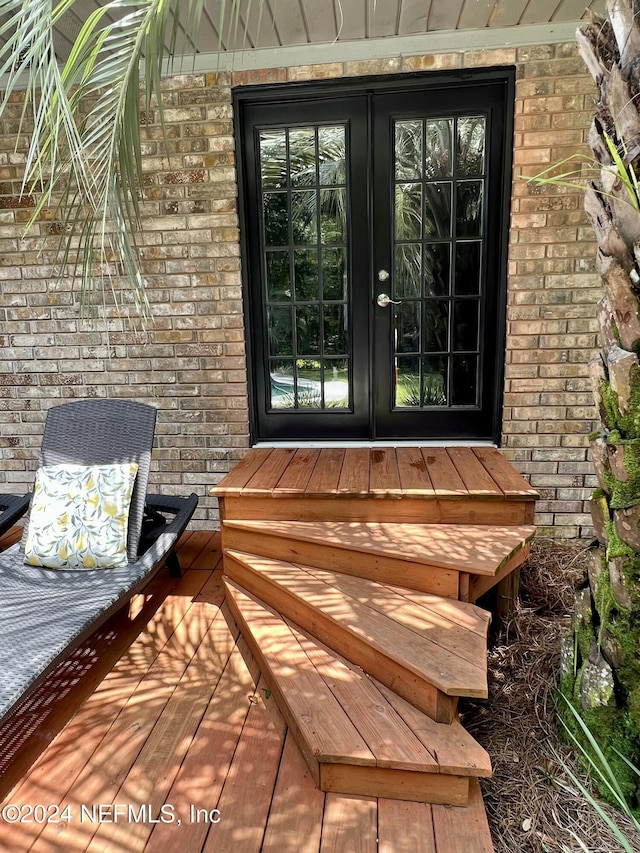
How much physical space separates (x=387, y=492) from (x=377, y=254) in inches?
59.0

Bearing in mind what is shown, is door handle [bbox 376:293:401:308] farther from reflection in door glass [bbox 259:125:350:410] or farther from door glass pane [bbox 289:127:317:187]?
door glass pane [bbox 289:127:317:187]

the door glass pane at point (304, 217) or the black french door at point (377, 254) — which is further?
the door glass pane at point (304, 217)

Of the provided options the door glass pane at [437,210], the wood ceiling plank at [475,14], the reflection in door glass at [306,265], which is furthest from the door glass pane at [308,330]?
the wood ceiling plank at [475,14]

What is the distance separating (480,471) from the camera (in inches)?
104

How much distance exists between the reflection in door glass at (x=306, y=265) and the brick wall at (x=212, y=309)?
0.23 metres

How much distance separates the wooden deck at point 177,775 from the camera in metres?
1.42

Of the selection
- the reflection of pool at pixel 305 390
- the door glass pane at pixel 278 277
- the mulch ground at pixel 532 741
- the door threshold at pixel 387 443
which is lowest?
the mulch ground at pixel 532 741

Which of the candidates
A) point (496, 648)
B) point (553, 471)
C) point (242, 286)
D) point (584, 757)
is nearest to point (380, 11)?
point (242, 286)

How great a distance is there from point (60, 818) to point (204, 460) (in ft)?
6.81

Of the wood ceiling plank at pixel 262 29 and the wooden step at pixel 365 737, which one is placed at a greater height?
the wood ceiling plank at pixel 262 29

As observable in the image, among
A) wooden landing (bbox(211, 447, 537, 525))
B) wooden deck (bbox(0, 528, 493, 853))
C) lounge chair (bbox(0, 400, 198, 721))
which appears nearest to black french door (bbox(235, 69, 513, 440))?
wooden landing (bbox(211, 447, 537, 525))

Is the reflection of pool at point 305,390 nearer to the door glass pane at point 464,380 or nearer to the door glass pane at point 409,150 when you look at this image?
the door glass pane at point 464,380

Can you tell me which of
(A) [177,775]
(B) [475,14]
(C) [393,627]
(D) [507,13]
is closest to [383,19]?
(B) [475,14]

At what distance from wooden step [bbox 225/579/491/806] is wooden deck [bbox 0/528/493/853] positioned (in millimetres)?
A: 45
